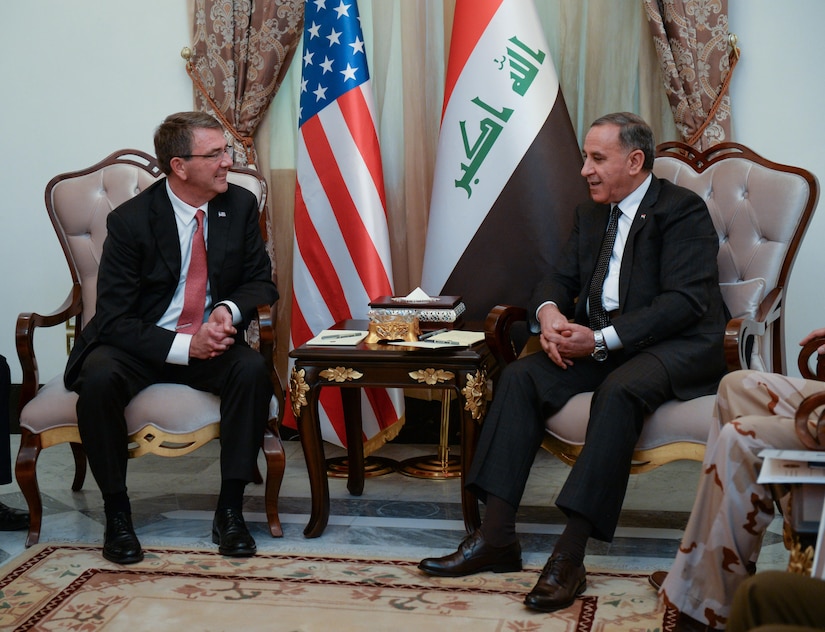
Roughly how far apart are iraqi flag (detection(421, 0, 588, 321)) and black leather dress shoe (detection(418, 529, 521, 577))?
1203 millimetres

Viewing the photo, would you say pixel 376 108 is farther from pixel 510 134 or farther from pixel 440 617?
pixel 440 617

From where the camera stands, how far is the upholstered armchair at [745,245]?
10.2ft

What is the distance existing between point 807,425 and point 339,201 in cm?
243

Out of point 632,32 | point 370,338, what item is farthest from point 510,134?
point 370,338

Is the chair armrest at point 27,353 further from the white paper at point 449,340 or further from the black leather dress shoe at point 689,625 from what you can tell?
the black leather dress shoe at point 689,625

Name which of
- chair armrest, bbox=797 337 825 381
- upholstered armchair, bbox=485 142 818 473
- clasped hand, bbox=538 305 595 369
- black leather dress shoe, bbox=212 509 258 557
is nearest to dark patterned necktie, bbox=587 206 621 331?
clasped hand, bbox=538 305 595 369

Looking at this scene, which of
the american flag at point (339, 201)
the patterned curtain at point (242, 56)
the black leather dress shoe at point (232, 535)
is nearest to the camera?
the black leather dress shoe at point (232, 535)

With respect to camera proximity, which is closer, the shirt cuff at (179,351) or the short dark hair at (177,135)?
the shirt cuff at (179,351)

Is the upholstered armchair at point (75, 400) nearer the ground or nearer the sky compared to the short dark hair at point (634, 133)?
nearer the ground

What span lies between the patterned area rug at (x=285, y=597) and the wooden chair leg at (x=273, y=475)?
18 centimetres

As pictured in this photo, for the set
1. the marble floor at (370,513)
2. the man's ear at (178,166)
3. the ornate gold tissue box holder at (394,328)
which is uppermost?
the man's ear at (178,166)

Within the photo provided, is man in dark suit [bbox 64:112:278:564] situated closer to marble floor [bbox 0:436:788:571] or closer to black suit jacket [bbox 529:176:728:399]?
marble floor [bbox 0:436:788:571]

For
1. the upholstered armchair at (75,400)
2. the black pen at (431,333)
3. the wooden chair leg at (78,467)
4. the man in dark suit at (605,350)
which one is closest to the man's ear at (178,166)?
the upholstered armchair at (75,400)

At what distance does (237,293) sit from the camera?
356 cm
